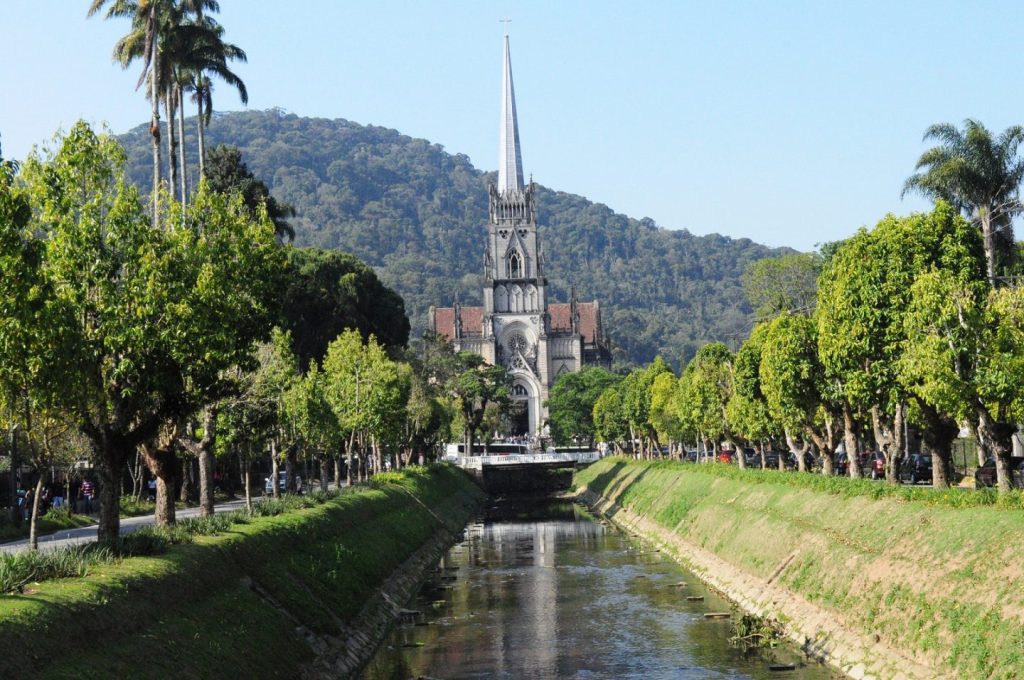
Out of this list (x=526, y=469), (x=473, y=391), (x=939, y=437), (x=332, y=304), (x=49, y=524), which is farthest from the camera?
(x=473, y=391)

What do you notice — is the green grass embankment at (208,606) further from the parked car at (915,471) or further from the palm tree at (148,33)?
the parked car at (915,471)

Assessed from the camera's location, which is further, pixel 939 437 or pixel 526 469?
pixel 526 469

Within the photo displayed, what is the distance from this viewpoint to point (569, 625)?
42.1m

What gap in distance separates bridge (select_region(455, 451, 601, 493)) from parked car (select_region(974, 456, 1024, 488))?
2857 inches

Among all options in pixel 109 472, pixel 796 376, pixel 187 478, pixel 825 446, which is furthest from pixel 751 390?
pixel 109 472

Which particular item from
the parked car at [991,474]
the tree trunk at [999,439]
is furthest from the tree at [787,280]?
the tree trunk at [999,439]

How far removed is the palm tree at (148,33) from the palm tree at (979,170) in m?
45.6

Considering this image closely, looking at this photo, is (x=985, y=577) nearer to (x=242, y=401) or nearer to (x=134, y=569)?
(x=134, y=569)

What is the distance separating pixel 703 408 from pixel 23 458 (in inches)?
1597

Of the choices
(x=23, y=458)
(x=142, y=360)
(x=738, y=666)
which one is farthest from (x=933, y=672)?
(x=23, y=458)

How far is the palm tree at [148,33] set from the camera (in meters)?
52.3

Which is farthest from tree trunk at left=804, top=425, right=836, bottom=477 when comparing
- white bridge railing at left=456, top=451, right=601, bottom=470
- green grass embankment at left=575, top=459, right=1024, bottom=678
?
white bridge railing at left=456, top=451, right=601, bottom=470

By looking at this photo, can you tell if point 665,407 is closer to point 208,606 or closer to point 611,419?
point 611,419

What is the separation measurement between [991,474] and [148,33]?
139 feet
